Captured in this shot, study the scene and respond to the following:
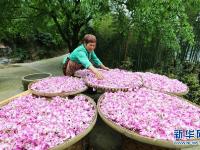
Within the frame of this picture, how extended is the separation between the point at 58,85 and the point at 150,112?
146cm

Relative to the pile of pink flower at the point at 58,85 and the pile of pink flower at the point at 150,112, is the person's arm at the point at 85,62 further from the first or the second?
the pile of pink flower at the point at 150,112

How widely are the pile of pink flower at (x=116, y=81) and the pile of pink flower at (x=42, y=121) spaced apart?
492mm

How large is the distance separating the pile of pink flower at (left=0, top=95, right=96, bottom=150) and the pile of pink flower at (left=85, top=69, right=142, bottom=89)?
0.49 meters

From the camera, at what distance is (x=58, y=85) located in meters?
3.26

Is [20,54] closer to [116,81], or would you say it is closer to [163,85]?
[116,81]

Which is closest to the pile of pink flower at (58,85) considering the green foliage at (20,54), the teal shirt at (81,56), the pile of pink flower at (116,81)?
the pile of pink flower at (116,81)

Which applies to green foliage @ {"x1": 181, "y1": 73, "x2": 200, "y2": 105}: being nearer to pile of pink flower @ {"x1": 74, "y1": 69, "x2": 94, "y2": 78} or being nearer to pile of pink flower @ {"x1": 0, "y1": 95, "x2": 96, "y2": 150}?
pile of pink flower @ {"x1": 74, "y1": 69, "x2": 94, "y2": 78}

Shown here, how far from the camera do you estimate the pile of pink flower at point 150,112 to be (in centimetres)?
214

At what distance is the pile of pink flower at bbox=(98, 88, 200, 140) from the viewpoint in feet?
7.02

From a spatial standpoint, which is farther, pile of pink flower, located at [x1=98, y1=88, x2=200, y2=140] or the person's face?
the person's face

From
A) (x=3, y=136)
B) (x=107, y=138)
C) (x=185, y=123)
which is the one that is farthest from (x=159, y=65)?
(x=3, y=136)

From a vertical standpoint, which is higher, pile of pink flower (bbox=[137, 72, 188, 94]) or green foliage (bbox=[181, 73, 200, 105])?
pile of pink flower (bbox=[137, 72, 188, 94])

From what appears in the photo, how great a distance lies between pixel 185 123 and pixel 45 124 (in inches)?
54.9

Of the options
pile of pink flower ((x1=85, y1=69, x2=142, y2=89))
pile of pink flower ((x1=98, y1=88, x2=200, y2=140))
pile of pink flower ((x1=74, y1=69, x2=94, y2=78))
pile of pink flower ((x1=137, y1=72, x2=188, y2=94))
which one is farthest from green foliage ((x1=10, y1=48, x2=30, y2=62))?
pile of pink flower ((x1=98, y1=88, x2=200, y2=140))
